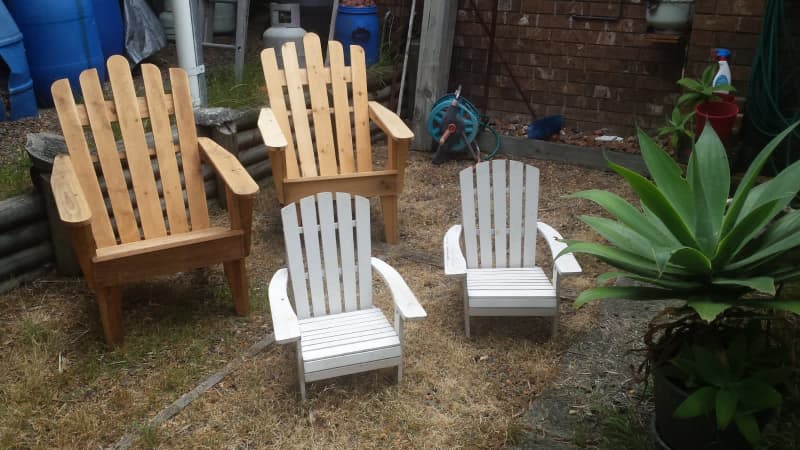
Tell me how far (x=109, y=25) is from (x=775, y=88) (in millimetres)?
4702

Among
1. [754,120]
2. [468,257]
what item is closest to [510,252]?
[468,257]

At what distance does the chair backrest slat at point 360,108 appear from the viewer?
390cm

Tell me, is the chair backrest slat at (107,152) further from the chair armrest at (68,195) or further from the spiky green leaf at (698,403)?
the spiky green leaf at (698,403)

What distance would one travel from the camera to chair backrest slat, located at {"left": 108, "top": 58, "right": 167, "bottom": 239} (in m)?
3.02

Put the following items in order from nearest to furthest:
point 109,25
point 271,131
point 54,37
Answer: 1. point 271,131
2. point 54,37
3. point 109,25

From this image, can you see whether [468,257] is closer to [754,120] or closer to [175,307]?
[175,307]

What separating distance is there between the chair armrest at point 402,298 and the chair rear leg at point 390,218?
3.36ft

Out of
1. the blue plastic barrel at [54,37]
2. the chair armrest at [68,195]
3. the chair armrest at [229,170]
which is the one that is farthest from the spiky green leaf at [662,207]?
the blue plastic barrel at [54,37]

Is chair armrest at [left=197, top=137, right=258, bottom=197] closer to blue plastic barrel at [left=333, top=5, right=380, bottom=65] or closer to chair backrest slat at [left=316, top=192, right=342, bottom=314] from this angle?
chair backrest slat at [left=316, top=192, right=342, bottom=314]

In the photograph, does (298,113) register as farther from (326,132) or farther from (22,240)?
(22,240)

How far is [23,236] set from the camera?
10.3 ft

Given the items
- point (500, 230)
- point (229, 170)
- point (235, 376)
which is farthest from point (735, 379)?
point (229, 170)

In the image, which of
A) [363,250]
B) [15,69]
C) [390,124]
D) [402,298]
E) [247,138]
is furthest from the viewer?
[247,138]

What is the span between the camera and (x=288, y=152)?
12.1 ft
